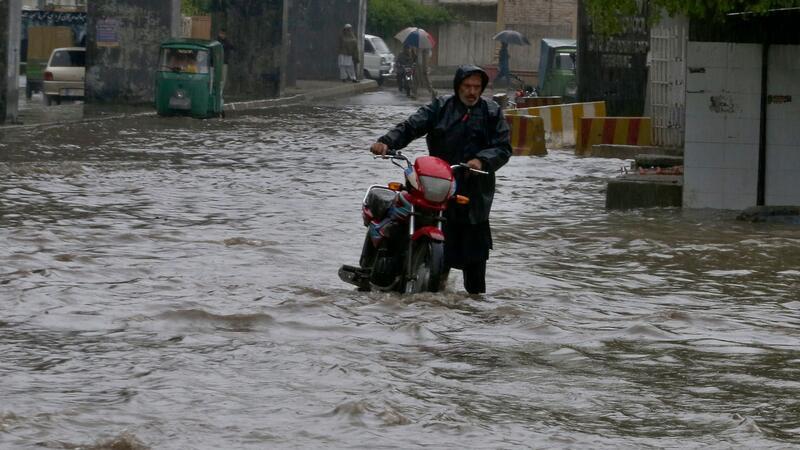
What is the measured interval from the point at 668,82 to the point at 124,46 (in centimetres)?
1586

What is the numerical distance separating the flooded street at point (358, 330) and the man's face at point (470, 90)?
1242mm

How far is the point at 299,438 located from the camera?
6.55m

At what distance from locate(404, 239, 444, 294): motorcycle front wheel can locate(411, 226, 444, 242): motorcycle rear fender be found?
26mm

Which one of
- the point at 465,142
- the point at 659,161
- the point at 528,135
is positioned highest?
the point at 465,142

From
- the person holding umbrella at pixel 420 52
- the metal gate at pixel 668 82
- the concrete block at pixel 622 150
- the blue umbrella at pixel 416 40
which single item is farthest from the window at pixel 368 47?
the metal gate at pixel 668 82

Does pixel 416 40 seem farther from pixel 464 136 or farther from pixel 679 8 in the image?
pixel 464 136

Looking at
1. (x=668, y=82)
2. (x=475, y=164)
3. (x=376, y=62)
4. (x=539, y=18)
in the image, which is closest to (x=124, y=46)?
(x=668, y=82)

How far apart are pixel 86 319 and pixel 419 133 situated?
2.42 m

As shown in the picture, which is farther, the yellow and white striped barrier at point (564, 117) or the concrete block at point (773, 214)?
the yellow and white striped barrier at point (564, 117)

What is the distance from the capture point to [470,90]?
33.9 ft

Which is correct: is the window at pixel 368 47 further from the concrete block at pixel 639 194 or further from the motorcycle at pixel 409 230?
the motorcycle at pixel 409 230

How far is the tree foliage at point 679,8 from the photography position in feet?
49.3

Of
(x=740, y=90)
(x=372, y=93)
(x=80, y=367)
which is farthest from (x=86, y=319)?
(x=372, y=93)

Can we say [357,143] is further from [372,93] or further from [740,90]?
[372,93]
